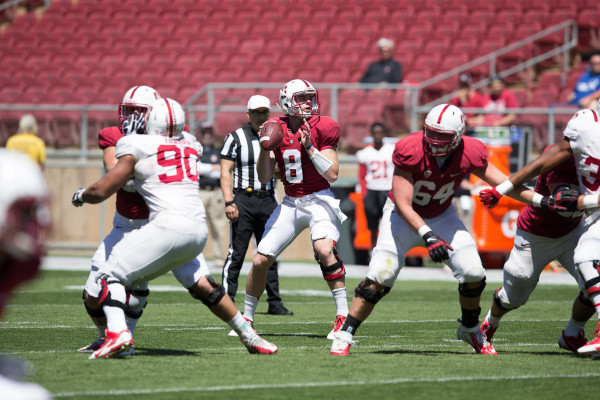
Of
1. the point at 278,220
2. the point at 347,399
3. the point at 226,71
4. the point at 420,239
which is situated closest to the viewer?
the point at 347,399

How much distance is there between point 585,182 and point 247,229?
337cm

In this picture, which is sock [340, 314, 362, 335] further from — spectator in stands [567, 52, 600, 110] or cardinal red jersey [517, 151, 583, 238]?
spectator in stands [567, 52, 600, 110]

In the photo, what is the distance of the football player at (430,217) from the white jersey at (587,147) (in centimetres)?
38

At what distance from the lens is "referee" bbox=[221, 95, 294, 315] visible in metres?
8.36

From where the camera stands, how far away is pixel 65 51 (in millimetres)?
20344

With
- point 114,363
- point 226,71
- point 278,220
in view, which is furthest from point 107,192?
point 226,71

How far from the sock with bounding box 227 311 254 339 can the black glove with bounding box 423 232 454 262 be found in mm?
1166

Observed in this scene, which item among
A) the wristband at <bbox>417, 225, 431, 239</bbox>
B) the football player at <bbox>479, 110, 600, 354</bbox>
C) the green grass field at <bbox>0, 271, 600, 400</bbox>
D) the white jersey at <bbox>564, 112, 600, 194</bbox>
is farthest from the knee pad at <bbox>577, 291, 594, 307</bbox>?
the wristband at <bbox>417, 225, 431, 239</bbox>

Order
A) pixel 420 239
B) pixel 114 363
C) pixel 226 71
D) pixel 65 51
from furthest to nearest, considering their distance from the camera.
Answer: pixel 65 51
pixel 226 71
pixel 420 239
pixel 114 363

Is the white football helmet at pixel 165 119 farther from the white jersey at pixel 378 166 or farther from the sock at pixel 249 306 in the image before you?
the white jersey at pixel 378 166

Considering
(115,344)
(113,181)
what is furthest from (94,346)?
(113,181)

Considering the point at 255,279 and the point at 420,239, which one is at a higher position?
the point at 420,239

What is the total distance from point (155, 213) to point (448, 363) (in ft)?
6.19

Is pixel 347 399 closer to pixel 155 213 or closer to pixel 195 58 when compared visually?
pixel 155 213
